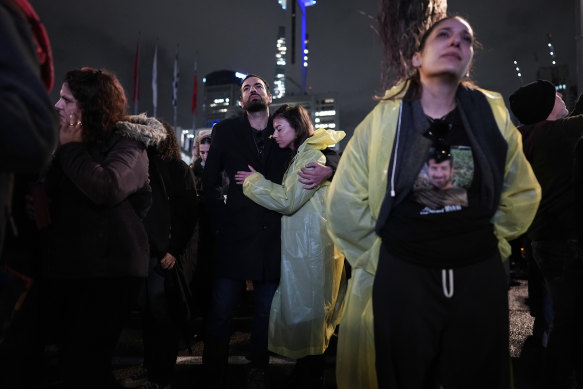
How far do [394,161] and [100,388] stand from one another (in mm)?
1797

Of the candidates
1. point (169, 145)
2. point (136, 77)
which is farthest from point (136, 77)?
point (169, 145)

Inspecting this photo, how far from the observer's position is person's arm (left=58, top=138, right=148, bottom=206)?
2090 mm

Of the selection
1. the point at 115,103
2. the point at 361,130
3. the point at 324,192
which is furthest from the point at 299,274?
the point at 115,103

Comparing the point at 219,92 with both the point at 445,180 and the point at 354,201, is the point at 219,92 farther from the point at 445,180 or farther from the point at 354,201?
the point at 445,180

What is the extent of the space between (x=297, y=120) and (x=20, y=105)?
2.77 metres

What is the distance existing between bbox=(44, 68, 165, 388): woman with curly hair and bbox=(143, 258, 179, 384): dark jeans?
57.2 inches

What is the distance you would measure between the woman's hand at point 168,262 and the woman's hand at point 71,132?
171 cm

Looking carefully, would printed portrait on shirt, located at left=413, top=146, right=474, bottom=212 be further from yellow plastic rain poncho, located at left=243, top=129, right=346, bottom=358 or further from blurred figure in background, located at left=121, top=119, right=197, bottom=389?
blurred figure in background, located at left=121, top=119, right=197, bottom=389

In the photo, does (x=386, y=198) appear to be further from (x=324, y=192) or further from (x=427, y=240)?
(x=324, y=192)

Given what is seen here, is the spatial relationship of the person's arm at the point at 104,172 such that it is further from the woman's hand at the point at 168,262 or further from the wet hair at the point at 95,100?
the woman's hand at the point at 168,262

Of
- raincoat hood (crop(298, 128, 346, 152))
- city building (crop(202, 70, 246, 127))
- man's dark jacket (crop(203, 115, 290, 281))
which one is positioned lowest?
man's dark jacket (crop(203, 115, 290, 281))

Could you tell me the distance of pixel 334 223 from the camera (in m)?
2.20

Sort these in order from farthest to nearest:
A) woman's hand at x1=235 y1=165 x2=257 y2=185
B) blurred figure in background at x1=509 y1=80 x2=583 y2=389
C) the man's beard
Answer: the man's beard, woman's hand at x1=235 y1=165 x2=257 y2=185, blurred figure in background at x1=509 y1=80 x2=583 y2=389

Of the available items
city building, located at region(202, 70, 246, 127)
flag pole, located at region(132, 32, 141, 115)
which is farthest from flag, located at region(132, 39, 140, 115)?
city building, located at region(202, 70, 246, 127)
